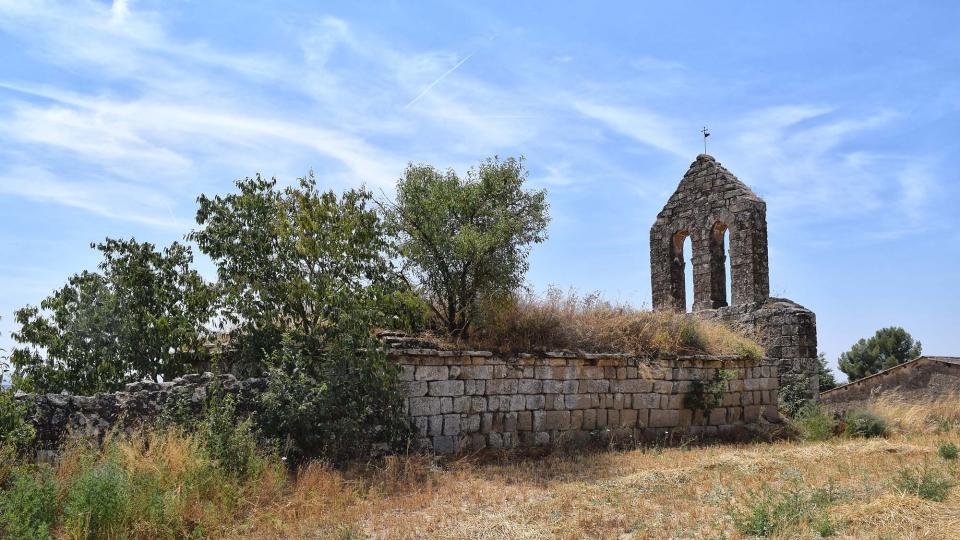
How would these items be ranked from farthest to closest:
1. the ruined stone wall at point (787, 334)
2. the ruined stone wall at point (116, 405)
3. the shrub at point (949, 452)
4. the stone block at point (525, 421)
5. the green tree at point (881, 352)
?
→ the green tree at point (881, 352), the ruined stone wall at point (787, 334), the stone block at point (525, 421), the shrub at point (949, 452), the ruined stone wall at point (116, 405)

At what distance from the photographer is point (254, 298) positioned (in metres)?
11.7

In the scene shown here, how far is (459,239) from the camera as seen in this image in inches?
495

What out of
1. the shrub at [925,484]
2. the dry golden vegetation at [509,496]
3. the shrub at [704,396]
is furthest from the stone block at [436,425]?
the shrub at [925,484]

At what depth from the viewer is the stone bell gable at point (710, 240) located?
52.5ft

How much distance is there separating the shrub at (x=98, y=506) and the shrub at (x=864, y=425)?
1255cm

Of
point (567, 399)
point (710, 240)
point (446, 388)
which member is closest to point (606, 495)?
point (446, 388)

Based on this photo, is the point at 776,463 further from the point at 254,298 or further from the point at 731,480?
the point at 254,298

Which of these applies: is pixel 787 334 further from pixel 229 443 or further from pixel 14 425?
pixel 14 425

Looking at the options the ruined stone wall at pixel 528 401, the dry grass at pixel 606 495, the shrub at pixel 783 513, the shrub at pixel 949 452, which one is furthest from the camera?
the shrub at pixel 949 452

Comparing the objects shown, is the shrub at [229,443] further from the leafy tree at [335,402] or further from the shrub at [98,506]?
the shrub at [98,506]

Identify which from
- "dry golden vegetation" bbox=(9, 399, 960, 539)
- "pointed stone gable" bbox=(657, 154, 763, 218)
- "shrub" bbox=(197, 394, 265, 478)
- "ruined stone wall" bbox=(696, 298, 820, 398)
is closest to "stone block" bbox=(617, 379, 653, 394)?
"dry golden vegetation" bbox=(9, 399, 960, 539)

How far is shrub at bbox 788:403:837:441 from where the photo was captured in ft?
46.0

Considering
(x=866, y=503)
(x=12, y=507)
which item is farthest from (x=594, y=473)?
(x=12, y=507)

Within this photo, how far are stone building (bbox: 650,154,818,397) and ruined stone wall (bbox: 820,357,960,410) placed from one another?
340 centimetres
